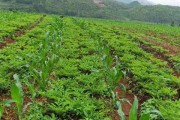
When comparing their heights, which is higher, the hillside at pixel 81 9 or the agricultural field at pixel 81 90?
the agricultural field at pixel 81 90

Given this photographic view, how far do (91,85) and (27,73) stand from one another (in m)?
1.89

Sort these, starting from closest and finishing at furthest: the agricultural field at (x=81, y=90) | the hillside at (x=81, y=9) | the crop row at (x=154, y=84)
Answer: the agricultural field at (x=81, y=90) → the crop row at (x=154, y=84) → the hillside at (x=81, y=9)

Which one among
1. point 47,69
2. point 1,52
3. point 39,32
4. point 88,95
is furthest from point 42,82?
point 39,32

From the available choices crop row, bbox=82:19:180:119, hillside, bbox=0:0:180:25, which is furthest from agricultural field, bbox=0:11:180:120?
hillside, bbox=0:0:180:25

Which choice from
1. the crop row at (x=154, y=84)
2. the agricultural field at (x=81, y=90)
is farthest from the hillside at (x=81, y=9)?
the agricultural field at (x=81, y=90)

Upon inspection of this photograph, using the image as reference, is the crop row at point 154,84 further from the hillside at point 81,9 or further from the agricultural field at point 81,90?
the hillside at point 81,9

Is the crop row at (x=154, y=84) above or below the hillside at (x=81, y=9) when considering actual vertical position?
above

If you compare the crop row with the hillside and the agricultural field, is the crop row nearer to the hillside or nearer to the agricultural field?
the agricultural field

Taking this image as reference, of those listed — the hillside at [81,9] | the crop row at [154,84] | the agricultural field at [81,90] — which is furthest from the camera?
the hillside at [81,9]

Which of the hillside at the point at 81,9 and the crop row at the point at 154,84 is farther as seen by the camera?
the hillside at the point at 81,9

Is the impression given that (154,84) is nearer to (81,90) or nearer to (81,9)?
(81,90)

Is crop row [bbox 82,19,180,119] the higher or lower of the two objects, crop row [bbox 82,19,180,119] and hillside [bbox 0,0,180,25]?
the higher

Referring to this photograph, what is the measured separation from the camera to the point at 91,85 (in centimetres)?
866

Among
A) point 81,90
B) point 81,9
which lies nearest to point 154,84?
point 81,90
